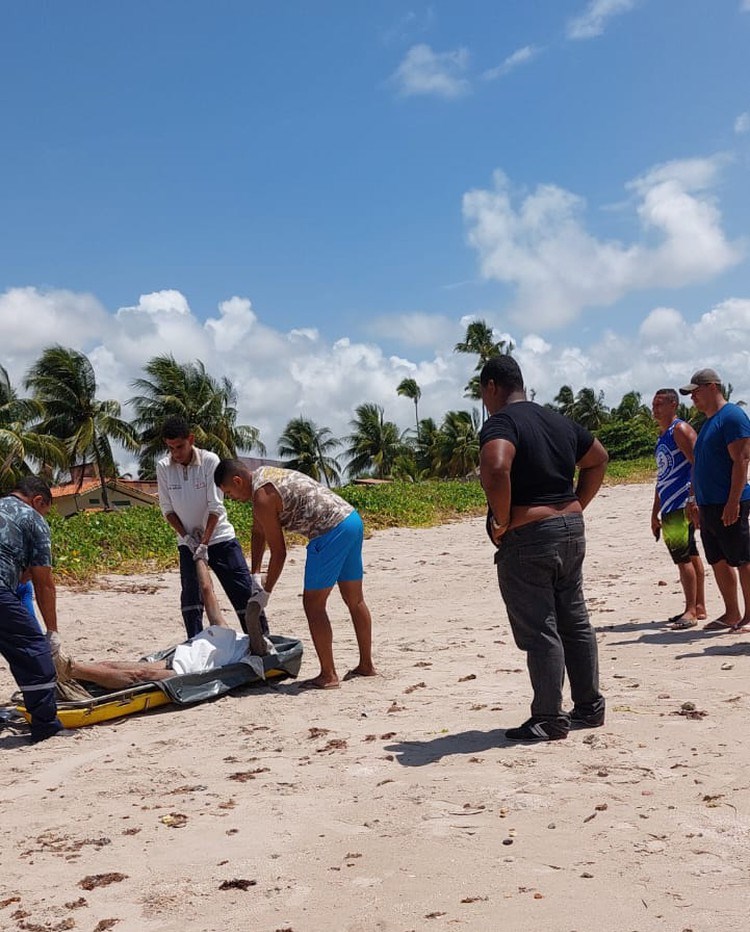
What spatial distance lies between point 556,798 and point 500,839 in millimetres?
455

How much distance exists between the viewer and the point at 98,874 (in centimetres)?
343

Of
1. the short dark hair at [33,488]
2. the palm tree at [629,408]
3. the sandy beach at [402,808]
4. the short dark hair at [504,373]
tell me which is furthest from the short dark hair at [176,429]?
the palm tree at [629,408]

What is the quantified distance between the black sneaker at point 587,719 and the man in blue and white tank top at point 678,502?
3087 millimetres

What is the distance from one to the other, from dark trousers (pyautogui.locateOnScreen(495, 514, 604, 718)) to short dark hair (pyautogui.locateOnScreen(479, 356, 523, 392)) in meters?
0.74

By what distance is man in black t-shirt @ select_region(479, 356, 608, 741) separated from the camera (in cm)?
451

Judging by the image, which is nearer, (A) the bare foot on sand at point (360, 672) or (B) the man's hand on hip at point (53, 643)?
(B) the man's hand on hip at point (53, 643)

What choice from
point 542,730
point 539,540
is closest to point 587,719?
point 542,730

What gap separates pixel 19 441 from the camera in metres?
33.1

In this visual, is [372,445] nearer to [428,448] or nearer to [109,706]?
[428,448]

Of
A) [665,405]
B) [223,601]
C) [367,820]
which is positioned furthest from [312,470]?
[367,820]

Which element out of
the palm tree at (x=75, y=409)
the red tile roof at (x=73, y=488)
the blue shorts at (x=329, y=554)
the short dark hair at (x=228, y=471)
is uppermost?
the palm tree at (x=75, y=409)

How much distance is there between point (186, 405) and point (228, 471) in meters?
41.7

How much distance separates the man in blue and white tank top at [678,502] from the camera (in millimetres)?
7625

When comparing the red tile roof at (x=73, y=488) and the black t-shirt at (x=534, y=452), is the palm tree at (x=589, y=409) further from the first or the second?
the black t-shirt at (x=534, y=452)
